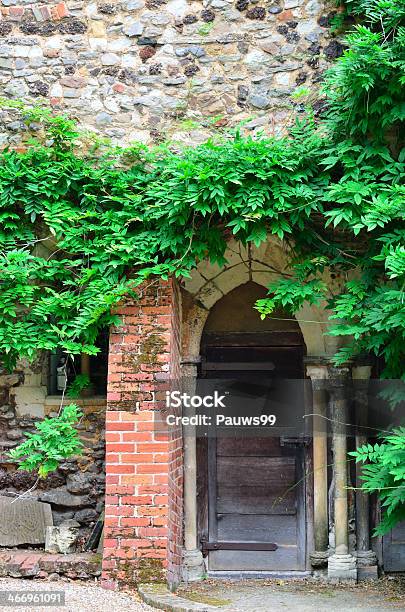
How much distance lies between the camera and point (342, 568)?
591cm

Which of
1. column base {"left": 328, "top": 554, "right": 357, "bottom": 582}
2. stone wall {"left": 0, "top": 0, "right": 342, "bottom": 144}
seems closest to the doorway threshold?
column base {"left": 328, "top": 554, "right": 357, "bottom": 582}

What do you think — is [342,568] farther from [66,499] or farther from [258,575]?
[66,499]

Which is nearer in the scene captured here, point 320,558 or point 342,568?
point 342,568

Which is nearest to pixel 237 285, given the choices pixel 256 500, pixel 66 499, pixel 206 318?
pixel 206 318

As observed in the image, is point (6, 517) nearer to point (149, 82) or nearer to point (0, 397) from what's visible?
point (0, 397)

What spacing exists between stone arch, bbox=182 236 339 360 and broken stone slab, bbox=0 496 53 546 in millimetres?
1674

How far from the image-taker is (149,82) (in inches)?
232

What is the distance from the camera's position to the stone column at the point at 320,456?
19.9 ft

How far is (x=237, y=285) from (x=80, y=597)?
2618 millimetres

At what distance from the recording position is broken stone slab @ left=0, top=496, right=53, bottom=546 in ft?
20.0

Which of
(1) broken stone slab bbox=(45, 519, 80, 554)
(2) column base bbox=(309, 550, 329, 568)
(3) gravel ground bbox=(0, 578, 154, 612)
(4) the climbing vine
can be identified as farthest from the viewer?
(2) column base bbox=(309, 550, 329, 568)

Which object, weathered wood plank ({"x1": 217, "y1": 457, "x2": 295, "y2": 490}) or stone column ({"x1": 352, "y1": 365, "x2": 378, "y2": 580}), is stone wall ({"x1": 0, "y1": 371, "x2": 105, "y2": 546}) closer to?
weathered wood plank ({"x1": 217, "y1": 457, "x2": 295, "y2": 490})

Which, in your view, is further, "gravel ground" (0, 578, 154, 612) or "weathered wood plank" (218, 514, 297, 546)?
"weathered wood plank" (218, 514, 297, 546)

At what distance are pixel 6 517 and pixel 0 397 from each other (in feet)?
3.31
